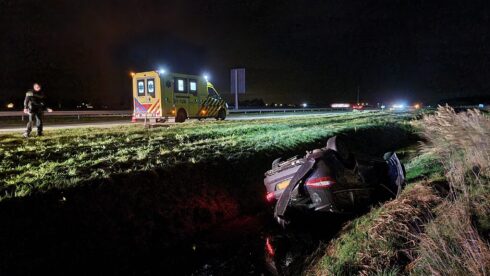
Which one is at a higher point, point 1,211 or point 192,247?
point 1,211

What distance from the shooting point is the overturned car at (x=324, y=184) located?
5.33 meters

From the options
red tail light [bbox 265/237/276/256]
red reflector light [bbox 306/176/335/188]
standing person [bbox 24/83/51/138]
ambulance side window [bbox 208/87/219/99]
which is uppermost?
ambulance side window [bbox 208/87/219/99]

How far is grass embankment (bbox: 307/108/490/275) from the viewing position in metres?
3.64

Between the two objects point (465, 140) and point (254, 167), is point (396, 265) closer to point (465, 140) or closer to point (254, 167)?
point (465, 140)

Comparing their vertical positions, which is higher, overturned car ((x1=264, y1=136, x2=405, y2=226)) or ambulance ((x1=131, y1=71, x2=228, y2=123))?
ambulance ((x1=131, y1=71, x2=228, y2=123))

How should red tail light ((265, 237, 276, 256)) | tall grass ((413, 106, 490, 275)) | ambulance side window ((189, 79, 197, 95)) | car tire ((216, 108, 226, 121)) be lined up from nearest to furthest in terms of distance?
tall grass ((413, 106, 490, 275)) < red tail light ((265, 237, 276, 256)) < ambulance side window ((189, 79, 197, 95)) < car tire ((216, 108, 226, 121))

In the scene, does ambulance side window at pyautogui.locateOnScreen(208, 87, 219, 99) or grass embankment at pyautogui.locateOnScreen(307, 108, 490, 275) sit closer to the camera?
grass embankment at pyautogui.locateOnScreen(307, 108, 490, 275)

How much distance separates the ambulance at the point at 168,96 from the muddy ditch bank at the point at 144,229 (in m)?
10.4

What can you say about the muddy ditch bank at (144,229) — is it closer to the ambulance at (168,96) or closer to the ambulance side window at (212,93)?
the ambulance at (168,96)

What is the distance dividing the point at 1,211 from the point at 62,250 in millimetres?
1078

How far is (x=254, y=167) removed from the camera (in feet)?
31.5

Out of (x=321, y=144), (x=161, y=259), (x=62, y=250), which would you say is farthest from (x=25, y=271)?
(x=321, y=144)

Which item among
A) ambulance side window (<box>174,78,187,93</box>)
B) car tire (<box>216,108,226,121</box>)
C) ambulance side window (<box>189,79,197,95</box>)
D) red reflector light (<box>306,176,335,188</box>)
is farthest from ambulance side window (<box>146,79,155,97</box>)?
red reflector light (<box>306,176,335,188</box>)

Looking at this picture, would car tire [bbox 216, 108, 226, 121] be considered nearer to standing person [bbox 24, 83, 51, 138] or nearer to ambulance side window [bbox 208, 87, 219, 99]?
ambulance side window [bbox 208, 87, 219, 99]
